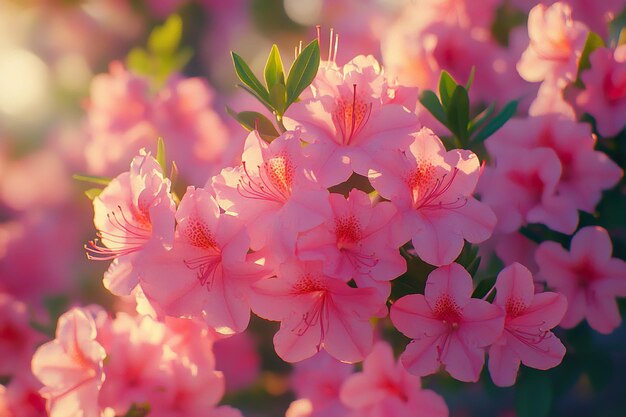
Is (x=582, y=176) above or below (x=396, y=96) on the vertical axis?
below

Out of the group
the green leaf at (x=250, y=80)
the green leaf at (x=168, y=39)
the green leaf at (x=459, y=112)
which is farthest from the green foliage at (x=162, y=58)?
the green leaf at (x=459, y=112)

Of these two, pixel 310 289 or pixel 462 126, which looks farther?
pixel 462 126

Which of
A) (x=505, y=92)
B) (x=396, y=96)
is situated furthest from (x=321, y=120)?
(x=505, y=92)

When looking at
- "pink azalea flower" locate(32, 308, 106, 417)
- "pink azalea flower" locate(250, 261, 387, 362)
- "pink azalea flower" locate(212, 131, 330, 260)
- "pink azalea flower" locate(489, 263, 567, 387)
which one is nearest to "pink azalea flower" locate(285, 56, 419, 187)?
"pink azalea flower" locate(212, 131, 330, 260)

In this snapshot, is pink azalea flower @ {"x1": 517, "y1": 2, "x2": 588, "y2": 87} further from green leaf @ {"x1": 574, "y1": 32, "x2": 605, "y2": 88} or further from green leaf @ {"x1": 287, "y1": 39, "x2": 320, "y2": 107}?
green leaf @ {"x1": 287, "y1": 39, "x2": 320, "y2": 107}

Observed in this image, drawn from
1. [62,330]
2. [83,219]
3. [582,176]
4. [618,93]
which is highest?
[618,93]

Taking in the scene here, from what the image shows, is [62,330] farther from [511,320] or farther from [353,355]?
[511,320]

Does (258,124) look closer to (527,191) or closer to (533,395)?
(527,191)
